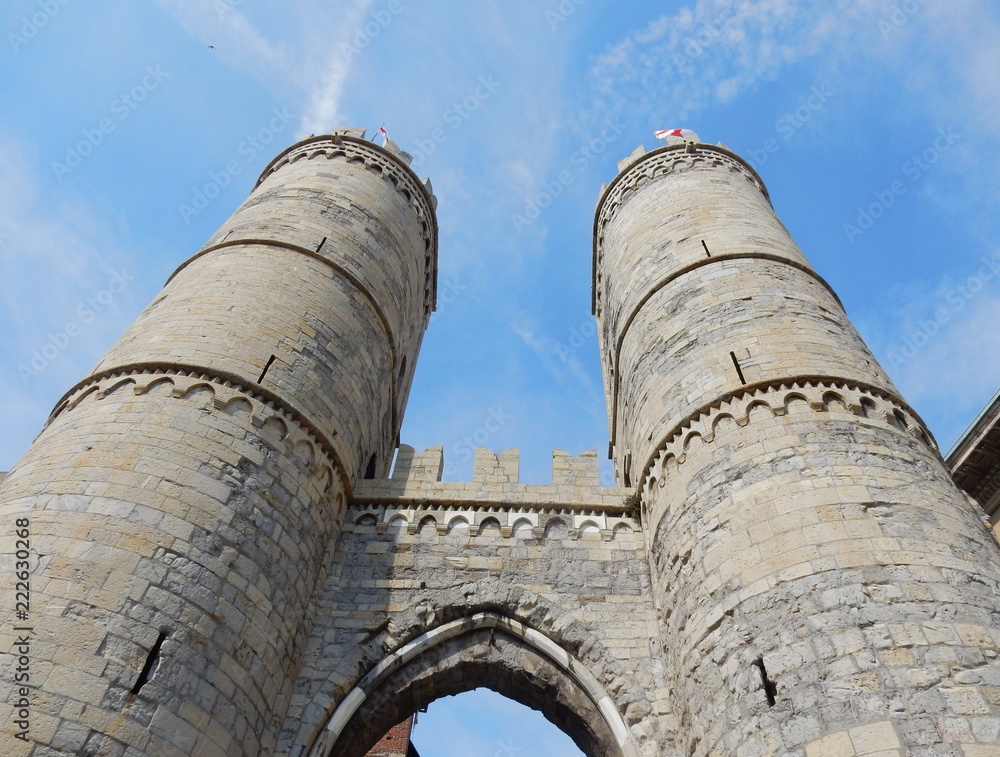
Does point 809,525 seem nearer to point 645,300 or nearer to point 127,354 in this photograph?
point 645,300

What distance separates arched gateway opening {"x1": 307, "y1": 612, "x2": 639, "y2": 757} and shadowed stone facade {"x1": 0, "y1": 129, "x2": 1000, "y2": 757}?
0.9 inches

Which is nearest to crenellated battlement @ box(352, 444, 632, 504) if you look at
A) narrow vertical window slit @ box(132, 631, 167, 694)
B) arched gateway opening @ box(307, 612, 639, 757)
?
arched gateway opening @ box(307, 612, 639, 757)

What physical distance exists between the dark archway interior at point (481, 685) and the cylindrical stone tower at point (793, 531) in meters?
0.85

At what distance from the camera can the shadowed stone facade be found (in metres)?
4.51

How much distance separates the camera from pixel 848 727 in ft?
13.6

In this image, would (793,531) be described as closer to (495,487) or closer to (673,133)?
(495,487)

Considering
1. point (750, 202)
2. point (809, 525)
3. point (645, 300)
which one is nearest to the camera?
point (809, 525)

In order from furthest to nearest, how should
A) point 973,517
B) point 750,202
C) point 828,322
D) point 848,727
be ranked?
point 750,202 < point 828,322 < point 973,517 < point 848,727

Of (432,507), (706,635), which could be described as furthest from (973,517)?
(432,507)

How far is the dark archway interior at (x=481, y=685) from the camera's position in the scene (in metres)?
6.06

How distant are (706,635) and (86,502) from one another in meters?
4.35

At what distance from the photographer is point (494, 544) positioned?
7.17 metres

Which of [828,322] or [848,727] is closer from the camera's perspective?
[848,727]

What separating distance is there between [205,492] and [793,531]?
4.19 m
